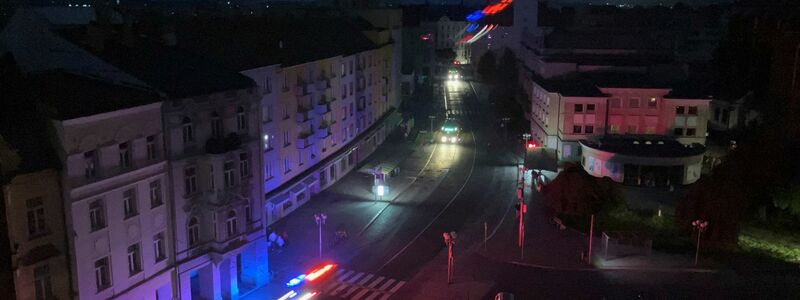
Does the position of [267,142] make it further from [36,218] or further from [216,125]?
[36,218]

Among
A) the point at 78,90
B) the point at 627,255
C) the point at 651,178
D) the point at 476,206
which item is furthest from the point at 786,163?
the point at 78,90

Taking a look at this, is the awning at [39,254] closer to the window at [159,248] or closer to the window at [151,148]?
the window at [159,248]

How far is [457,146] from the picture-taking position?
75938 millimetres

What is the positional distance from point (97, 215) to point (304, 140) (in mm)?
24214

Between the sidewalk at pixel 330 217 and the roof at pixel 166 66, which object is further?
the sidewalk at pixel 330 217

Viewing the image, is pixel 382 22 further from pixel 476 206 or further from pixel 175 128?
pixel 175 128

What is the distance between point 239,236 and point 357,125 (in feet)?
106

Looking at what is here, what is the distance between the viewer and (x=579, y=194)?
45469 millimetres

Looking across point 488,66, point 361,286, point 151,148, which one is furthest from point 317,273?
point 488,66

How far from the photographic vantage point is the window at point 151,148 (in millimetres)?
30281

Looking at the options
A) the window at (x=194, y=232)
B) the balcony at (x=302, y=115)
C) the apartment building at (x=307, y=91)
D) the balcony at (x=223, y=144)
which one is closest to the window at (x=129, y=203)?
the window at (x=194, y=232)

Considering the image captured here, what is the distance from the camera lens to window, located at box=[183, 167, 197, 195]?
32519 millimetres

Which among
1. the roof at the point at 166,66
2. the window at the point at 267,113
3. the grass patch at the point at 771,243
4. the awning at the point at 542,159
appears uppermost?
the roof at the point at 166,66

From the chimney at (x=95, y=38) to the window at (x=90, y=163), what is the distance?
22.4 feet
